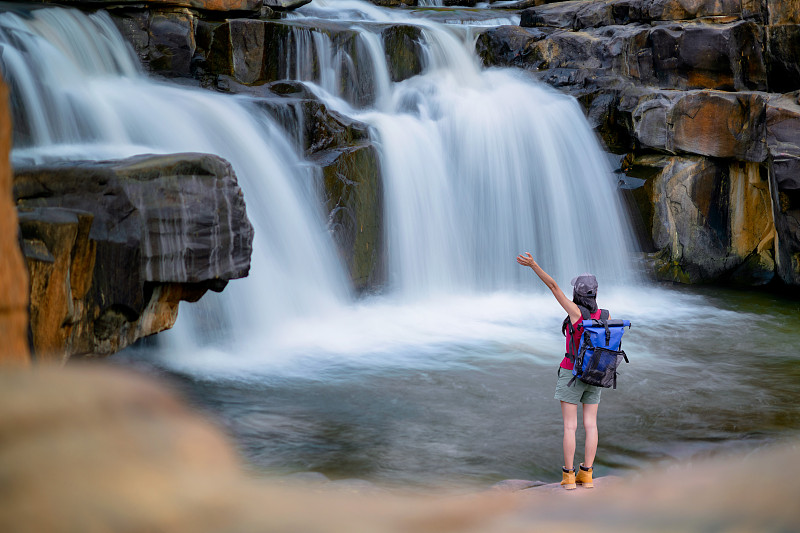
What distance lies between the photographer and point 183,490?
1153mm

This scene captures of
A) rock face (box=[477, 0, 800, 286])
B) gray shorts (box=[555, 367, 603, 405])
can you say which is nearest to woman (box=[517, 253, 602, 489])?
gray shorts (box=[555, 367, 603, 405])

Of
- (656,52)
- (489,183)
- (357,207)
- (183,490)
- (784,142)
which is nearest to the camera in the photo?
(183,490)

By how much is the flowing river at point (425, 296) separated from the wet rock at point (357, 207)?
20 cm

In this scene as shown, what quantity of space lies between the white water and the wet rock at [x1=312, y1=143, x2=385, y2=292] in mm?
202

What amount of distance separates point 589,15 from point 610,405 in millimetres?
8732

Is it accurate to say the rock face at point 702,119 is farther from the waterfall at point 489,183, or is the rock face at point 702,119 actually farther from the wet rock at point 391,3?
the wet rock at point 391,3

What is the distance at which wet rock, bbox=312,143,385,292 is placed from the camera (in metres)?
8.98

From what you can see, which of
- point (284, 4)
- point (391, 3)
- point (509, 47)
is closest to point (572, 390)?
point (509, 47)

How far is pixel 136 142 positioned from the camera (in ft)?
24.8

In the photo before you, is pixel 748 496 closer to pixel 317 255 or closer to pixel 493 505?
pixel 493 505

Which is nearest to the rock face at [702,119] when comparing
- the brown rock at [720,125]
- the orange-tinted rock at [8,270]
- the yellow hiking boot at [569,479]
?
the brown rock at [720,125]

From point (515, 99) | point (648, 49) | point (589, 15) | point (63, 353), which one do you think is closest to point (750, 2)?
point (648, 49)

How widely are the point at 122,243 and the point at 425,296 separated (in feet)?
16.7

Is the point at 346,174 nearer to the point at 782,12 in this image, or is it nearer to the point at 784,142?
the point at 784,142
